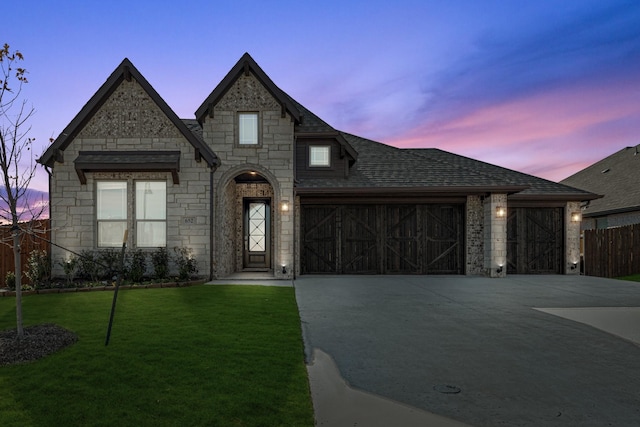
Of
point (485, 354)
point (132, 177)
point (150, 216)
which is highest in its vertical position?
point (132, 177)

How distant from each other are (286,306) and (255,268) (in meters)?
7.89

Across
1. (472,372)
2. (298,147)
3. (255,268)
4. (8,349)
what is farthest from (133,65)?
(472,372)

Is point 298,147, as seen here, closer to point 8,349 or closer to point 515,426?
point 8,349

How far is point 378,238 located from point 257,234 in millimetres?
5125

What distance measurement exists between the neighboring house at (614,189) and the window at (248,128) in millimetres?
13384

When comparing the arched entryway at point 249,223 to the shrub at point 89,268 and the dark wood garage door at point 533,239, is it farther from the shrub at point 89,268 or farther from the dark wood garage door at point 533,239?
the dark wood garage door at point 533,239

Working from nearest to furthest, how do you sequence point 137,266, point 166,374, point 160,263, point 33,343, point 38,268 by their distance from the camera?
point 166,374, point 33,343, point 38,268, point 137,266, point 160,263

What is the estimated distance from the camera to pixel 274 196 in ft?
43.0

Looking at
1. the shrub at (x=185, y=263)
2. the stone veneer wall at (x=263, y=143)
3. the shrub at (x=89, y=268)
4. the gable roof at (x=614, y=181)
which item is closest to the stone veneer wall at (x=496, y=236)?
the stone veneer wall at (x=263, y=143)

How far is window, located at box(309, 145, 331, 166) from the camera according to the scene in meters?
14.6

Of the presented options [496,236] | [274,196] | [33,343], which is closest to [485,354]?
[33,343]

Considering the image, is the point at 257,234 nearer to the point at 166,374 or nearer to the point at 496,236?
the point at 496,236

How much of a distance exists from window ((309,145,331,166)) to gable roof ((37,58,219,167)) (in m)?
4.15

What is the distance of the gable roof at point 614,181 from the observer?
734 inches
